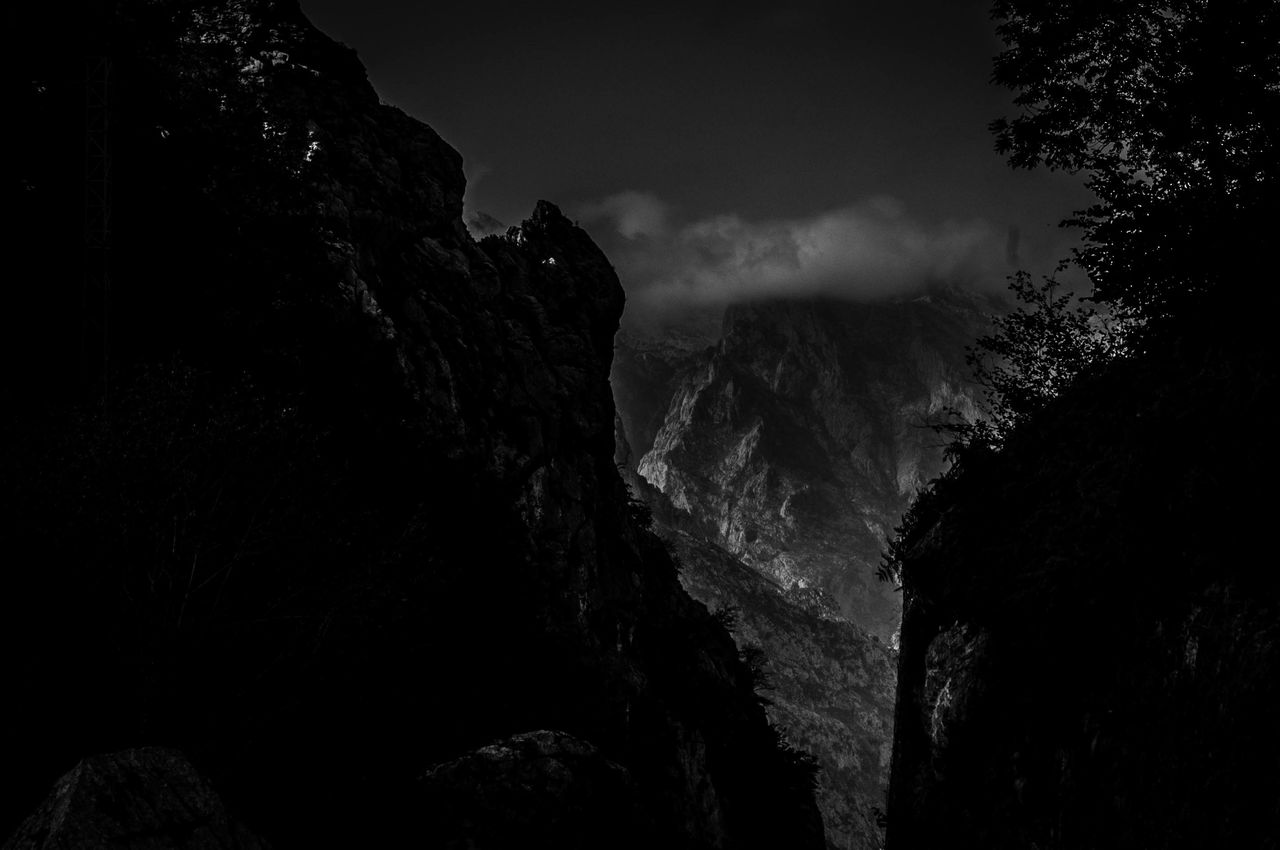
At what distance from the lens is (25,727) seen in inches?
497

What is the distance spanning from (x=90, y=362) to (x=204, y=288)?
5857 mm

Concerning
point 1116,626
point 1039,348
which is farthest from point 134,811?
point 1039,348

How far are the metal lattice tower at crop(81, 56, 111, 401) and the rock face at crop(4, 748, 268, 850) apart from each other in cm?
1672

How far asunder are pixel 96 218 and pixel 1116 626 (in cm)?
2985

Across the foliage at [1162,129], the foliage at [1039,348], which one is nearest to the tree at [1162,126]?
the foliage at [1162,129]

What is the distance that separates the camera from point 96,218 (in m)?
22.9

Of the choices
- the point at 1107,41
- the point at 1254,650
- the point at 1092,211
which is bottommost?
the point at 1254,650

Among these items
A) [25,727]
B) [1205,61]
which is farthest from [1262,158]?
[25,727]

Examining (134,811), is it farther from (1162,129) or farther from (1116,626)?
(1162,129)

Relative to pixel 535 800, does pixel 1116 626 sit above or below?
above

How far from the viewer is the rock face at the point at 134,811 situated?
8.33 meters

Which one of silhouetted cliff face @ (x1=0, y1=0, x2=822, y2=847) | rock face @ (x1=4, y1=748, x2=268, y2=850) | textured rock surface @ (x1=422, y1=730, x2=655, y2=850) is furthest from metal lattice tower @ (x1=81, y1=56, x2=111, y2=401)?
textured rock surface @ (x1=422, y1=730, x2=655, y2=850)

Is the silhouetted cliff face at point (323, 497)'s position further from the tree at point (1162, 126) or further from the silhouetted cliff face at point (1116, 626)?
the tree at point (1162, 126)

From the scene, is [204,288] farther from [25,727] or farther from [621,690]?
[621,690]
